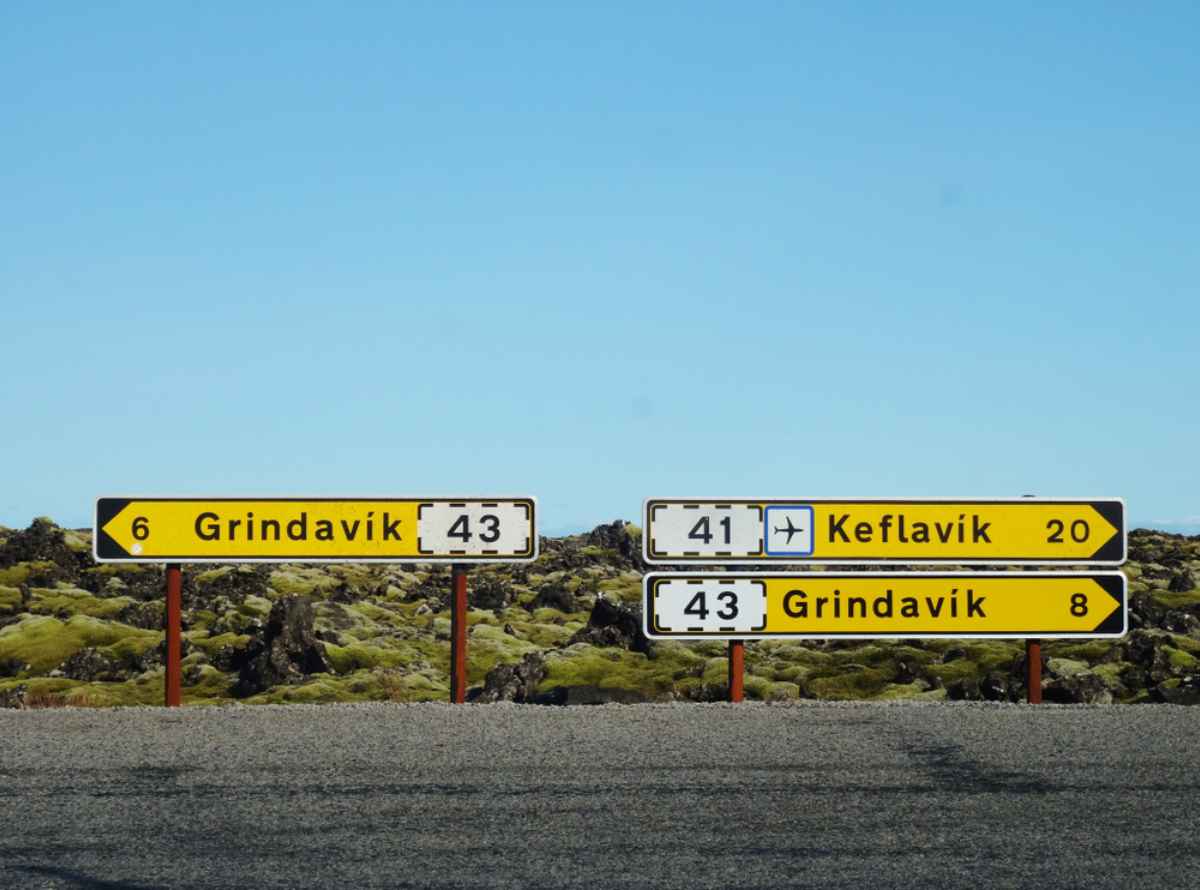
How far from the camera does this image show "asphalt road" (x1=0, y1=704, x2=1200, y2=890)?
32.1 ft

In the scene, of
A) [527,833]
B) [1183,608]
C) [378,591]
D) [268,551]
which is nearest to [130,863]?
[527,833]

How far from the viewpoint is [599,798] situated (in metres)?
12.1

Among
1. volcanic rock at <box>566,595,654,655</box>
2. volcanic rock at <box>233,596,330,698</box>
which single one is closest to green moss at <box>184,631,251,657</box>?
volcanic rock at <box>233,596,330,698</box>

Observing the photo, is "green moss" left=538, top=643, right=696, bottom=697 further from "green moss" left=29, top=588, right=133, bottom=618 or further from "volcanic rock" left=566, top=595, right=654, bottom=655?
"green moss" left=29, top=588, right=133, bottom=618

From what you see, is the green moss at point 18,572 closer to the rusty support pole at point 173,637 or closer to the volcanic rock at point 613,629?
the volcanic rock at point 613,629

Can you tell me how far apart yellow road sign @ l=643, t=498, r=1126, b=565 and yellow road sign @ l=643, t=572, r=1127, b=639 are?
376 mm

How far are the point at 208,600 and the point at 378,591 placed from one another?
10956 millimetres

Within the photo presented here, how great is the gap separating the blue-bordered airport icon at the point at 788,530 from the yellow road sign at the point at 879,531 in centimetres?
1

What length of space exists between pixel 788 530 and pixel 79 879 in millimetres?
12003

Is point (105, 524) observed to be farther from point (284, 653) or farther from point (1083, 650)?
point (1083, 650)

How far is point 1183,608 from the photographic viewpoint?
54.2m

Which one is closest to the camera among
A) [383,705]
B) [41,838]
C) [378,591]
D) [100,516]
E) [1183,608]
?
[41,838]

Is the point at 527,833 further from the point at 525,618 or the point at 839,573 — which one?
the point at 525,618

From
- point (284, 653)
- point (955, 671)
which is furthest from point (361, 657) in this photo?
point (955, 671)
